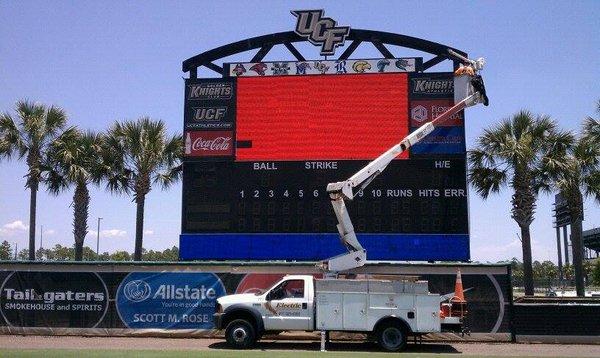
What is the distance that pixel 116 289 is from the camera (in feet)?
59.8

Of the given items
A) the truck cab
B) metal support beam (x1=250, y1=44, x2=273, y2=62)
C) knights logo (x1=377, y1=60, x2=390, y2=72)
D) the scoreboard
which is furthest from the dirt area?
metal support beam (x1=250, y1=44, x2=273, y2=62)

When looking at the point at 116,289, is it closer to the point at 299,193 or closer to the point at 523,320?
the point at 299,193

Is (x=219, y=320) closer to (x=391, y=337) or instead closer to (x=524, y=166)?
(x=391, y=337)

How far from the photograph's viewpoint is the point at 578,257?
27.2m

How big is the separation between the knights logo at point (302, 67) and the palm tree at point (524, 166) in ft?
25.6

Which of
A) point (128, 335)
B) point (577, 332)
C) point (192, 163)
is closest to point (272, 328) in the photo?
point (128, 335)

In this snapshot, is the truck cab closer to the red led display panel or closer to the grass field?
the grass field

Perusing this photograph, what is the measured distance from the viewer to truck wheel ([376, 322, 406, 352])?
15.5 metres

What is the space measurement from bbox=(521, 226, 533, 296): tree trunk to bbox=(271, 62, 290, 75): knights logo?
1161cm

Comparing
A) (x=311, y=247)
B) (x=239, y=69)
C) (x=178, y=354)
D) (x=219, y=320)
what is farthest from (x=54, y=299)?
(x=239, y=69)

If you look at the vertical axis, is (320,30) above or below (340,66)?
above

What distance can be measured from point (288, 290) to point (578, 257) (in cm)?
1623

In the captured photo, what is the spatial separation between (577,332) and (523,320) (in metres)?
1.42

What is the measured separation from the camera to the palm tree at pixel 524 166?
26.2m
